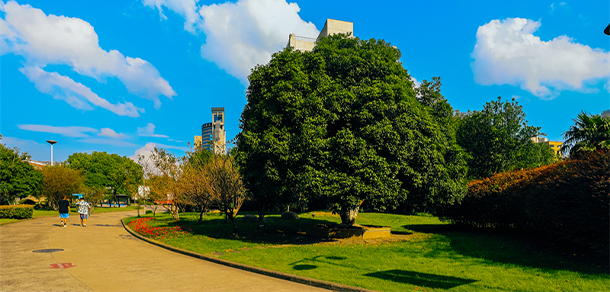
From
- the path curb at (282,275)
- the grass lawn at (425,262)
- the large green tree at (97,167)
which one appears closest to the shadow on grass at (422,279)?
the grass lawn at (425,262)

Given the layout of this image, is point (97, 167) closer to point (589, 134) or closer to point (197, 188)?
point (197, 188)

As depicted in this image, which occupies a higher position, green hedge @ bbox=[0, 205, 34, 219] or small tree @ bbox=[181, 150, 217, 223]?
small tree @ bbox=[181, 150, 217, 223]

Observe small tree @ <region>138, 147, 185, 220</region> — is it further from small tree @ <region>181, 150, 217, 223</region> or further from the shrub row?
the shrub row

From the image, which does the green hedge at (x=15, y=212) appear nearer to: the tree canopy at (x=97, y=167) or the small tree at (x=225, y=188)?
the small tree at (x=225, y=188)

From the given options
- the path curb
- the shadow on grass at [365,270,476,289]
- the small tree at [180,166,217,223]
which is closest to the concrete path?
the path curb

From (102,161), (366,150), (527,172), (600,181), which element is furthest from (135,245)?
(102,161)

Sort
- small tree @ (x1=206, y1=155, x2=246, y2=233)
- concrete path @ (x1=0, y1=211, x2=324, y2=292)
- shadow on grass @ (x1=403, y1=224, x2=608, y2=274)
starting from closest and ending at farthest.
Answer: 1. concrete path @ (x1=0, y1=211, x2=324, y2=292)
2. shadow on grass @ (x1=403, y1=224, x2=608, y2=274)
3. small tree @ (x1=206, y1=155, x2=246, y2=233)

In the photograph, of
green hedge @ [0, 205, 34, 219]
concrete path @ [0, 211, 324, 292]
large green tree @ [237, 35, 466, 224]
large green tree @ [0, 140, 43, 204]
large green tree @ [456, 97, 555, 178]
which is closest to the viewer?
concrete path @ [0, 211, 324, 292]

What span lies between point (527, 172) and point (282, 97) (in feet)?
38.1

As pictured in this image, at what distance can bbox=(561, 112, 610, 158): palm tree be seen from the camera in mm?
16500

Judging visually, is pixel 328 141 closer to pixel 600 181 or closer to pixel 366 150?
pixel 366 150

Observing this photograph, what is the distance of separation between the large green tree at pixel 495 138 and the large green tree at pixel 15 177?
52640 millimetres

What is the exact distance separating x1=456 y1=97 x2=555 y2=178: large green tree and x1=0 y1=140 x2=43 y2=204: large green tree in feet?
173

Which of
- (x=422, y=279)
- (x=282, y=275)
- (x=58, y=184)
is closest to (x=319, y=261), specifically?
(x=282, y=275)
